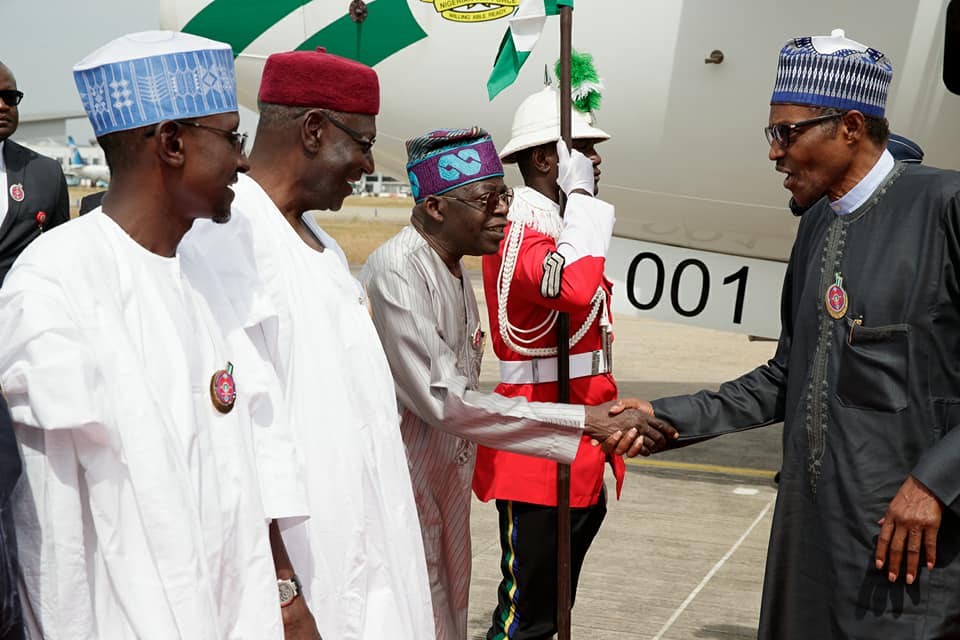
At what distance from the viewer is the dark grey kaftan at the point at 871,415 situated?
2518 millimetres

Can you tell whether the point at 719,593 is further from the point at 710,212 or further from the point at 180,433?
the point at 180,433

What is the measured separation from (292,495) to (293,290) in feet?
1.53

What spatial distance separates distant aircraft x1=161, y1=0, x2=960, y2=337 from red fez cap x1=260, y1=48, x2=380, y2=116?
344 cm

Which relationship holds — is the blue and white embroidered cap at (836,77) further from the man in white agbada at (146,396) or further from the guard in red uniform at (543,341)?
the man in white agbada at (146,396)

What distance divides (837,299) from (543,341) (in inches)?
49.1

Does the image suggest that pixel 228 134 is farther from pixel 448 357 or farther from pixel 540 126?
pixel 540 126

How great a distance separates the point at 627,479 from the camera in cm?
676

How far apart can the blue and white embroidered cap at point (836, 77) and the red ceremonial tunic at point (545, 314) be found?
38.2 inches

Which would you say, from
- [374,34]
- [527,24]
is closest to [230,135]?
[527,24]

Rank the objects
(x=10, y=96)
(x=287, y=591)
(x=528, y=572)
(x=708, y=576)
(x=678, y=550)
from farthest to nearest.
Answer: (x=678, y=550) → (x=708, y=576) → (x=10, y=96) → (x=528, y=572) → (x=287, y=591)

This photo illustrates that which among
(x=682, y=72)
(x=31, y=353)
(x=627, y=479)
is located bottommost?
(x=627, y=479)

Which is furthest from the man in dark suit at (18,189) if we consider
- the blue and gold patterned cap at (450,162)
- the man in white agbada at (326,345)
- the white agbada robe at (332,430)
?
the white agbada robe at (332,430)

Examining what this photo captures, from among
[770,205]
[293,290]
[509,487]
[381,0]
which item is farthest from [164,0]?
[293,290]

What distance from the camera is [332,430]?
242 cm
